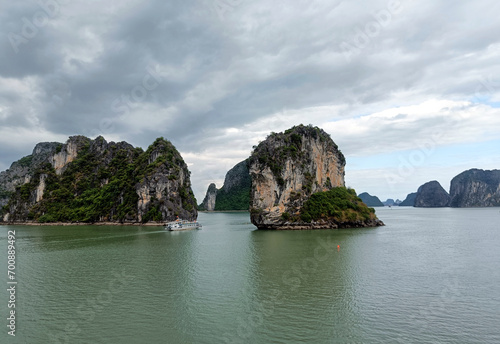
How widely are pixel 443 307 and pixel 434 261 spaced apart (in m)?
14.2

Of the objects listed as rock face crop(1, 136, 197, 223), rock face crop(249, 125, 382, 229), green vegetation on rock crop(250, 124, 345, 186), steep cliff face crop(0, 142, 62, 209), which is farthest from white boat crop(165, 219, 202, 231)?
steep cliff face crop(0, 142, 62, 209)

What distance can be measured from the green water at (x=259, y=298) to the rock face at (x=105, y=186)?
56392 mm

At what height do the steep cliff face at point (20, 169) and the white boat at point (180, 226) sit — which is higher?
the steep cliff face at point (20, 169)

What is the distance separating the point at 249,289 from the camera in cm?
2144

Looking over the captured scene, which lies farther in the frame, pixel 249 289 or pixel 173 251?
pixel 173 251

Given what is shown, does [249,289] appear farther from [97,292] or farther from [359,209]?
[359,209]

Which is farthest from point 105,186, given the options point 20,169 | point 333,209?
point 20,169

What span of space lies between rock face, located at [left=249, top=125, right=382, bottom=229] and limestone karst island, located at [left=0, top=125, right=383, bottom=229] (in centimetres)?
20

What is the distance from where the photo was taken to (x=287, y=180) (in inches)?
2638

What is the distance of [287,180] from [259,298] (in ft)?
159

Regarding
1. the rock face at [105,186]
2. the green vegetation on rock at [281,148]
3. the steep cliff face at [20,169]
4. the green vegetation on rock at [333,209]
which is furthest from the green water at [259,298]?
the steep cliff face at [20,169]

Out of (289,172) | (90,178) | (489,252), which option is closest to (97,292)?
(489,252)

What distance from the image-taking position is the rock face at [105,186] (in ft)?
298

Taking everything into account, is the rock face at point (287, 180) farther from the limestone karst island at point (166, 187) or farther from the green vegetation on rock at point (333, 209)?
the green vegetation on rock at point (333, 209)
